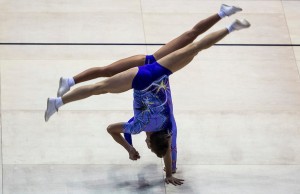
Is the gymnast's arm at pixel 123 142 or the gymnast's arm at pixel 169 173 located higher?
the gymnast's arm at pixel 123 142

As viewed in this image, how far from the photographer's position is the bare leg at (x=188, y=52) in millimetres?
4602

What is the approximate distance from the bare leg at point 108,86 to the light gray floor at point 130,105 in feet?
2.55

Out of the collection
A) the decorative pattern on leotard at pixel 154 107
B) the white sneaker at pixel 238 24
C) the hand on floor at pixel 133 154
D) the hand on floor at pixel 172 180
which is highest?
the white sneaker at pixel 238 24

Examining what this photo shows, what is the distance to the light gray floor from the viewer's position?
205 inches

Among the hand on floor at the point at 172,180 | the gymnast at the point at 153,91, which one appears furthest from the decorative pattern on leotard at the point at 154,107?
the hand on floor at the point at 172,180

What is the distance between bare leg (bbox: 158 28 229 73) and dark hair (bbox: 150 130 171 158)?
47 centimetres

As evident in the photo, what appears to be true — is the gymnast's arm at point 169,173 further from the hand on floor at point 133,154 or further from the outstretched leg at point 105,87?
the outstretched leg at point 105,87

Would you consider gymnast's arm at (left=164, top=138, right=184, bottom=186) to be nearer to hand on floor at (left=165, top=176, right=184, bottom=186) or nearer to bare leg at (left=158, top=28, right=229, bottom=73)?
hand on floor at (left=165, top=176, right=184, bottom=186)

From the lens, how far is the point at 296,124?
572 centimetres

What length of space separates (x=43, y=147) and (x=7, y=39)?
136cm

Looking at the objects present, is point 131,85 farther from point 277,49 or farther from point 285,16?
point 285,16

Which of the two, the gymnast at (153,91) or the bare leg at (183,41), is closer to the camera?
the gymnast at (153,91)

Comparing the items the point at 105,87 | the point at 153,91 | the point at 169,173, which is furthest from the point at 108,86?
the point at 169,173

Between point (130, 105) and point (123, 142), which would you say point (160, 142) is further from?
point (130, 105)
